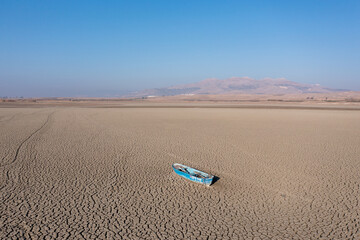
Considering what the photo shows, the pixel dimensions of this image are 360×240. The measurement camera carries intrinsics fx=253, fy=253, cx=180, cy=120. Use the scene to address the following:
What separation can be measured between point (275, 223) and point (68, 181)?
5.87 m

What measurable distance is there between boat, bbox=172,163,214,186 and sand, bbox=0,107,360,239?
207mm

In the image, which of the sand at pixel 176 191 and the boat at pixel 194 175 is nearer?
the sand at pixel 176 191

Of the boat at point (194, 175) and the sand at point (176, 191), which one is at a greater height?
the boat at point (194, 175)

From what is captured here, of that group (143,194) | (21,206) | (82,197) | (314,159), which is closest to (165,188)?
(143,194)

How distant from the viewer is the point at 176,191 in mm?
7070

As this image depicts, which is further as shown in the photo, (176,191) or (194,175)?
(194,175)

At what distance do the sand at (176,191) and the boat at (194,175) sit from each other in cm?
21

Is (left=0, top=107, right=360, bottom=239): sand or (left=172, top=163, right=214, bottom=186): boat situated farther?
(left=172, top=163, right=214, bottom=186): boat

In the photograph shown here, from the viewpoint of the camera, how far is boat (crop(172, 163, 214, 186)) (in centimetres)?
717

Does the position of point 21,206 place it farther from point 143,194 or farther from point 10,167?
point 10,167

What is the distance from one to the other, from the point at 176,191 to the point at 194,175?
3.06 feet

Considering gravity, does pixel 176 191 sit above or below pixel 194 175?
below

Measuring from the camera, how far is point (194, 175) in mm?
7770

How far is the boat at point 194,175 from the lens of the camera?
23.5 ft
